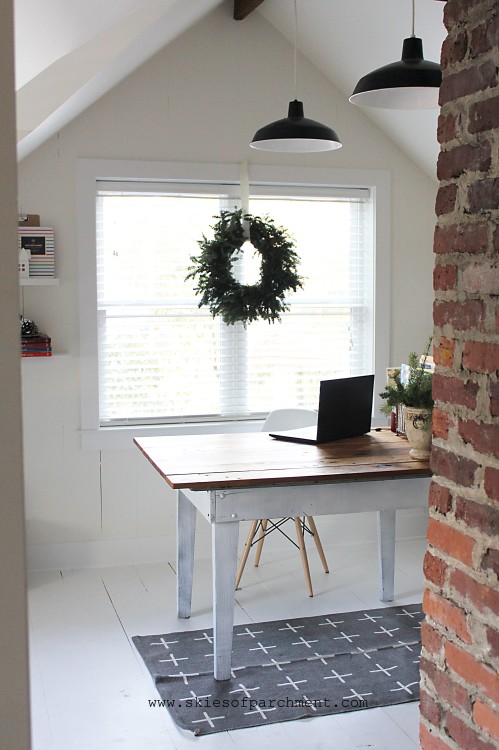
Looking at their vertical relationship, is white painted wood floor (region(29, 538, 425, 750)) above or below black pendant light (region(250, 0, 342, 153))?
Answer: below

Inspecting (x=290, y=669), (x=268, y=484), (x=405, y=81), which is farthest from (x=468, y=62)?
(x=290, y=669)

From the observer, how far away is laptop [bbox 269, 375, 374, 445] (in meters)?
3.78

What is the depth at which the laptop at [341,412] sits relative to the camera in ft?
12.4

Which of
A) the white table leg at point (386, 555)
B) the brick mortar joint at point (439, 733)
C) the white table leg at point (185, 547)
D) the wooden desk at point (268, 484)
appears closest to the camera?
the brick mortar joint at point (439, 733)

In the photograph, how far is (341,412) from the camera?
390 centimetres

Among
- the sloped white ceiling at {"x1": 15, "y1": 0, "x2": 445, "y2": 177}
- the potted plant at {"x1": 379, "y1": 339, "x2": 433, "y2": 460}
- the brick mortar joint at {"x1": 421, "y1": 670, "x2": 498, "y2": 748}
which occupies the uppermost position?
the sloped white ceiling at {"x1": 15, "y1": 0, "x2": 445, "y2": 177}

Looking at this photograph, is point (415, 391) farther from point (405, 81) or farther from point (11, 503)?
point (11, 503)

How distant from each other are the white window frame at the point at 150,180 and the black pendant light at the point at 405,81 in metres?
1.84

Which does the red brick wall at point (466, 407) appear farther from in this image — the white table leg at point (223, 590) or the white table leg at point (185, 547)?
the white table leg at point (185, 547)

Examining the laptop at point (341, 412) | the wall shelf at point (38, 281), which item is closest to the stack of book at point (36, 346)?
the wall shelf at point (38, 281)

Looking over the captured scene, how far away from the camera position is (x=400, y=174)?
204 inches

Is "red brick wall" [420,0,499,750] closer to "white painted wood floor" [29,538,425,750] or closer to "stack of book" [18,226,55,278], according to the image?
"white painted wood floor" [29,538,425,750]

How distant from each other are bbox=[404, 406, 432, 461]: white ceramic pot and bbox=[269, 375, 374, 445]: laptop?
0.35 meters

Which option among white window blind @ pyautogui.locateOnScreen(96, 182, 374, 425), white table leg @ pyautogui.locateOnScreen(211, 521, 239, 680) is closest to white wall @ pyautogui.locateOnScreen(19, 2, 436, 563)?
white window blind @ pyautogui.locateOnScreen(96, 182, 374, 425)
